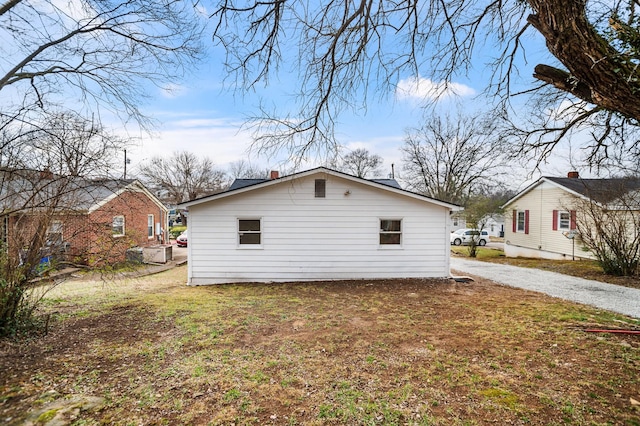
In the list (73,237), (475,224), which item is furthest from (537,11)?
(475,224)

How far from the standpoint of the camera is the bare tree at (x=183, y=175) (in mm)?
32812

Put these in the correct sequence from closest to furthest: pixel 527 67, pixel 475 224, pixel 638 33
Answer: pixel 638 33, pixel 527 67, pixel 475 224

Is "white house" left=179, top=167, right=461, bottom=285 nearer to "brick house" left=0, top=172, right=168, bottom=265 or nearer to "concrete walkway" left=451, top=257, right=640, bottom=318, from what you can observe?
"concrete walkway" left=451, top=257, right=640, bottom=318

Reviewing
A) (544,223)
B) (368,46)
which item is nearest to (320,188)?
(368,46)

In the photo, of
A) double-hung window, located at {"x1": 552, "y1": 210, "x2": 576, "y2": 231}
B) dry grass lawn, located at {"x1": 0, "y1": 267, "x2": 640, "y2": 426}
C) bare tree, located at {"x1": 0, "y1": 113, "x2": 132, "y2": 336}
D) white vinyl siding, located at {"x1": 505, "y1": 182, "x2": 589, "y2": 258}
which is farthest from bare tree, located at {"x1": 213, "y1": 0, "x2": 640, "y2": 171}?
double-hung window, located at {"x1": 552, "y1": 210, "x2": 576, "y2": 231}

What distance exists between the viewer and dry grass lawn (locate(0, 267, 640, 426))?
286cm

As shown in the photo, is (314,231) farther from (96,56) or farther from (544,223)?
(544,223)

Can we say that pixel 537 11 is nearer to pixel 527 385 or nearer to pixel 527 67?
pixel 527 67

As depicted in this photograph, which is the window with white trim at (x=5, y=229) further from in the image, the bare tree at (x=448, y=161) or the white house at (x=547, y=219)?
the bare tree at (x=448, y=161)

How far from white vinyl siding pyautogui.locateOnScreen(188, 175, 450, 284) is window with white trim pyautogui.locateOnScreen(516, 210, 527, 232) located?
1237 cm

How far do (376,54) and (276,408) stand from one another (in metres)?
4.26

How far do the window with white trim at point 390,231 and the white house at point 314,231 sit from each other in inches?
1.3

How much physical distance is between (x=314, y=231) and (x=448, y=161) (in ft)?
63.4

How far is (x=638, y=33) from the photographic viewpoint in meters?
3.29
